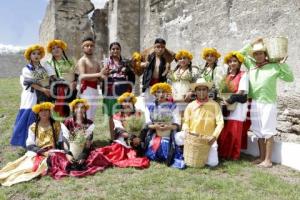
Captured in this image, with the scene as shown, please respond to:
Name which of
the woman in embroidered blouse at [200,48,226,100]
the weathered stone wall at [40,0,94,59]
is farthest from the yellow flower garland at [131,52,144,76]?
the weathered stone wall at [40,0,94,59]

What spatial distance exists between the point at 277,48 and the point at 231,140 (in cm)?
131

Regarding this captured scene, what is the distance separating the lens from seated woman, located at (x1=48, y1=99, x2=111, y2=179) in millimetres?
4609

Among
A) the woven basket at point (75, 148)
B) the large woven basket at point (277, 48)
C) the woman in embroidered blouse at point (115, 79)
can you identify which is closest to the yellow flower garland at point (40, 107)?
the woven basket at point (75, 148)

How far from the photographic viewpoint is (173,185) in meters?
4.20

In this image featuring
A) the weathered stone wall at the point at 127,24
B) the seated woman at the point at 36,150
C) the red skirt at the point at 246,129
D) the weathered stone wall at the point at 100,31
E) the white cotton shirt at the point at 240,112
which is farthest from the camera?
the weathered stone wall at the point at 100,31

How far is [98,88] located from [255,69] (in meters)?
2.32

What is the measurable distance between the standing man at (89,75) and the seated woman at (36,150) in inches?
27.7

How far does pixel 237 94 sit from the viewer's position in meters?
4.88

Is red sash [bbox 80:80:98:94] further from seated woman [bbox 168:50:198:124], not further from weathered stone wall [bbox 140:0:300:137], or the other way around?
weathered stone wall [bbox 140:0:300:137]

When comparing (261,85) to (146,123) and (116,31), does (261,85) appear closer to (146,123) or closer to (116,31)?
(146,123)

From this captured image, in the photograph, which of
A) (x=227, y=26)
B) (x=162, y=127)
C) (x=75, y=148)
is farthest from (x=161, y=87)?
(x=227, y=26)

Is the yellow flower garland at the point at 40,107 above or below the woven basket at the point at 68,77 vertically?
below

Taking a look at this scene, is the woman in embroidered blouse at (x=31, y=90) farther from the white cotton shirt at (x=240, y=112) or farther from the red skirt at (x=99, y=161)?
the white cotton shirt at (x=240, y=112)

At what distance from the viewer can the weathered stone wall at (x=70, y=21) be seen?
11.5m
